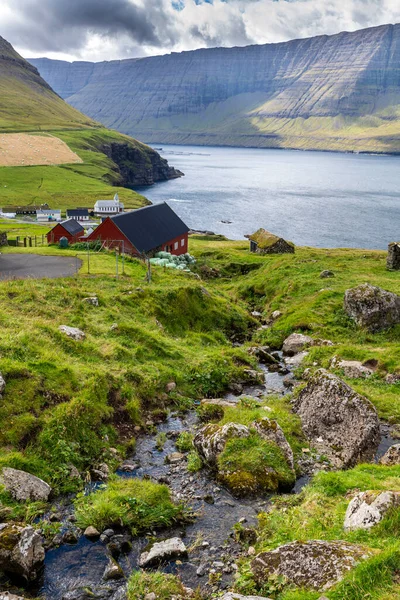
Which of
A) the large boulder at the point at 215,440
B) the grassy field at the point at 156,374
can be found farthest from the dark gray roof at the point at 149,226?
the large boulder at the point at 215,440

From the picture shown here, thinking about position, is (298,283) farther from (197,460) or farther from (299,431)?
(197,460)

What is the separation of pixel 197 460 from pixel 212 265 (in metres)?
47.6

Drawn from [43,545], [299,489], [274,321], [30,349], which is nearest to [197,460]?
[299,489]

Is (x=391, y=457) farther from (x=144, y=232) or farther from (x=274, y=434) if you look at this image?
(x=144, y=232)

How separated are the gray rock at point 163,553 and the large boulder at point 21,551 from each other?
286 cm

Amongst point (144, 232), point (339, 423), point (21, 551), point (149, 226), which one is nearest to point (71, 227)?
point (149, 226)

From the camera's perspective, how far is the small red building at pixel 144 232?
203 feet

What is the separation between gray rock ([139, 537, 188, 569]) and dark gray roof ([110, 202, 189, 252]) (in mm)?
50002

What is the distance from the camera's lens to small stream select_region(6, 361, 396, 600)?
12523mm

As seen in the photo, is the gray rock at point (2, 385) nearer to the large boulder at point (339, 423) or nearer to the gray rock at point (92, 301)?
the gray rock at point (92, 301)

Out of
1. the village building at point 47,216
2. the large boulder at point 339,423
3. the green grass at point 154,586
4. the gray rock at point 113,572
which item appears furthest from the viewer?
the village building at point 47,216

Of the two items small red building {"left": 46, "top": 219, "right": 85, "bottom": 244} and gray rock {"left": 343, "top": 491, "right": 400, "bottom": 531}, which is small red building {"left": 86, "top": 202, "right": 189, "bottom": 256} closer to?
small red building {"left": 46, "top": 219, "right": 85, "bottom": 244}

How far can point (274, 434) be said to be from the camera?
18641 mm

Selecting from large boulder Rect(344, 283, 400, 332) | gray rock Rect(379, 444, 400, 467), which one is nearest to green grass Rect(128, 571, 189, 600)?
gray rock Rect(379, 444, 400, 467)
